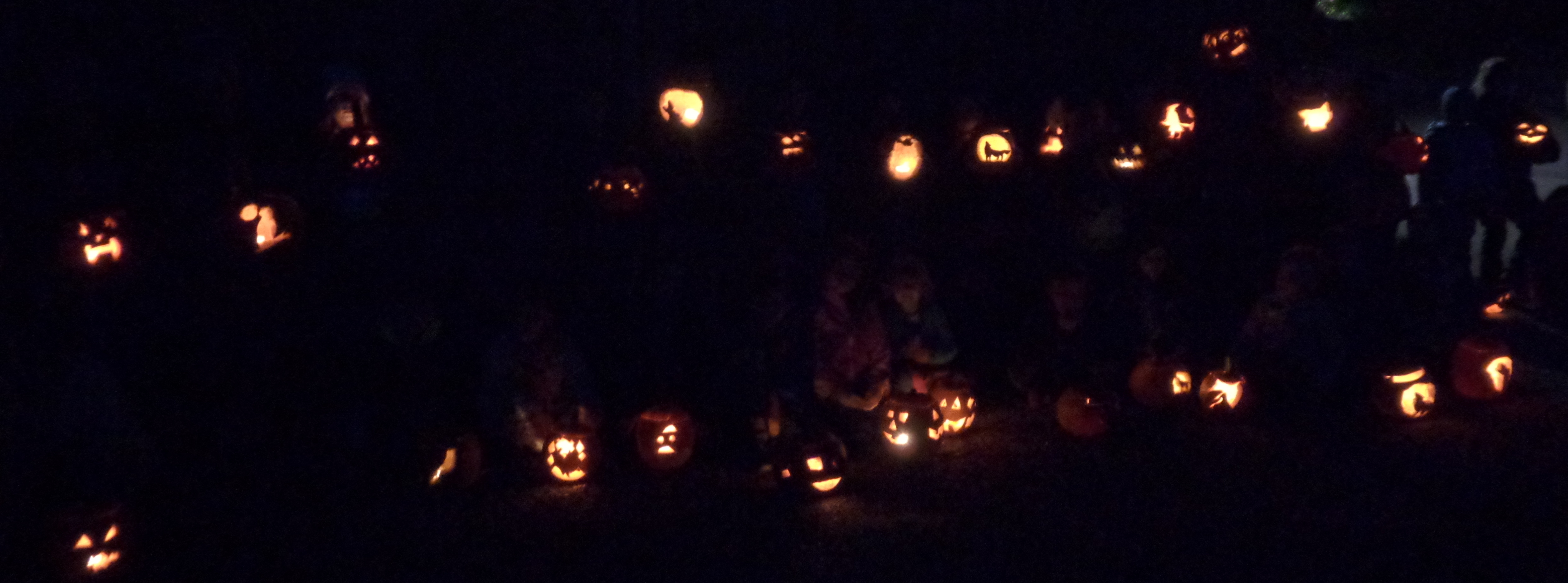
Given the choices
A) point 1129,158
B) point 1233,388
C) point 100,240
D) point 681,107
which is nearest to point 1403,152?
point 1129,158

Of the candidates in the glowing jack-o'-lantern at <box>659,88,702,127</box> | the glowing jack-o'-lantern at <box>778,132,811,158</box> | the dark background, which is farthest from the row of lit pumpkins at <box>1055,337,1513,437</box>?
the glowing jack-o'-lantern at <box>659,88,702,127</box>

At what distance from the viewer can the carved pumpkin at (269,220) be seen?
595cm

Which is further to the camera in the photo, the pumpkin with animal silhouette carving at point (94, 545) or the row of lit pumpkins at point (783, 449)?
the row of lit pumpkins at point (783, 449)

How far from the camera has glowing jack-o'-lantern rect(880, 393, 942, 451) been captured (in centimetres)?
655

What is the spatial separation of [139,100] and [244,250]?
97 cm

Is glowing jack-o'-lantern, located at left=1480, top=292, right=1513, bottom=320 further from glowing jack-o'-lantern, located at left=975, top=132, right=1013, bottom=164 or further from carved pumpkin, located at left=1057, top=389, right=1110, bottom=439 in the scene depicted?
glowing jack-o'-lantern, located at left=975, top=132, right=1013, bottom=164

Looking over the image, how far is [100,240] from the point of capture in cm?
564

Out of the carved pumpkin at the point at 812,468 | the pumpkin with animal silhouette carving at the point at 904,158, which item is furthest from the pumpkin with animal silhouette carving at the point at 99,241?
the pumpkin with animal silhouette carving at the point at 904,158

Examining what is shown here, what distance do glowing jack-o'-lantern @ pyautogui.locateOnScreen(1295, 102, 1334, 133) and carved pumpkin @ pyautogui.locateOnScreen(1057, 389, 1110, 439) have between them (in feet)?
8.19

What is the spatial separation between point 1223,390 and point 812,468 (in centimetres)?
269

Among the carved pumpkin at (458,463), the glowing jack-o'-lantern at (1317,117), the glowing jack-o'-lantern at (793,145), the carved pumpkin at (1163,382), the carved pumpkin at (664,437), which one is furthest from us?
the glowing jack-o'-lantern at (1317,117)

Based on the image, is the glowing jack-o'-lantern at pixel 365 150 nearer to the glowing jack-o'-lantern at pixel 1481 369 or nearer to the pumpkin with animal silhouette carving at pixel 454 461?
the pumpkin with animal silhouette carving at pixel 454 461

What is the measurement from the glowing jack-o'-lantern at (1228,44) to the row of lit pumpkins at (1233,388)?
2.16 meters

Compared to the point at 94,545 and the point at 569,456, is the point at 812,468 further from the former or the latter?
the point at 94,545
